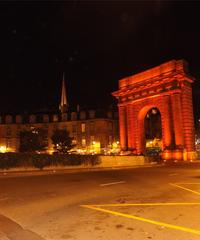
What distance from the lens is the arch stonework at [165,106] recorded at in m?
47.1

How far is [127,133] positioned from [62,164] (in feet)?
87.7

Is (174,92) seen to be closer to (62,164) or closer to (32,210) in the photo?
(62,164)

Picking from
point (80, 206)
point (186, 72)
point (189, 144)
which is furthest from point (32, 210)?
point (186, 72)

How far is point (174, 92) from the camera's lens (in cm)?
4775

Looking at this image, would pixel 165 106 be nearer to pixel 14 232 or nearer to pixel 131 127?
pixel 131 127

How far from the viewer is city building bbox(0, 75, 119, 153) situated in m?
72.6

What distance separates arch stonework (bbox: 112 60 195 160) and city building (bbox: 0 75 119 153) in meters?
16.5

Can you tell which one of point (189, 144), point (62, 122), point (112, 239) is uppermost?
point (62, 122)

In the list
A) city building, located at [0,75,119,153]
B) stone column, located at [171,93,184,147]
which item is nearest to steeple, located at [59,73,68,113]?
city building, located at [0,75,119,153]

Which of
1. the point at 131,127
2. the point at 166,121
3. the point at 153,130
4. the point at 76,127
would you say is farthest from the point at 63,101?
the point at 166,121

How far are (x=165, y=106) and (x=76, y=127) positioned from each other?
30.3 meters

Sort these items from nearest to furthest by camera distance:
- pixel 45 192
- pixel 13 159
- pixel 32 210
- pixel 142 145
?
pixel 32 210 → pixel 45 192 → pixel 13 159 → pixel 142 145

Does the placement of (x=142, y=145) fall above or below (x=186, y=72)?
below

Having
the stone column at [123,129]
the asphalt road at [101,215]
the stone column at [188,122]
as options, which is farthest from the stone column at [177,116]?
the asphalt road at [101,215]
